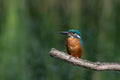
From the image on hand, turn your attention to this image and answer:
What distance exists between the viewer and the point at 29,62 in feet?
16.5

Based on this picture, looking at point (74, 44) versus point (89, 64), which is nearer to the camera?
point (89, 64)

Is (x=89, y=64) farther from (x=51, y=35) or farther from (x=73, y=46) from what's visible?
(x=51, y=35)

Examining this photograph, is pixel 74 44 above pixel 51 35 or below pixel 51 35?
above

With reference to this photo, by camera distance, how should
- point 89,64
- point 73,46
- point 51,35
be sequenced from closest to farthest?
point 89,64 → point 73,46 → point 51,35

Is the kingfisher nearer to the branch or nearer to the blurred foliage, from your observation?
the branch

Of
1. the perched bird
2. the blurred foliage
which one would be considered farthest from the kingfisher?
the blurred foliage

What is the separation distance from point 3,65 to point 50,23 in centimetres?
202

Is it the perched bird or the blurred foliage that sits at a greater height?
the perched bird

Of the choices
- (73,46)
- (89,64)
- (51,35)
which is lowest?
(51,35)

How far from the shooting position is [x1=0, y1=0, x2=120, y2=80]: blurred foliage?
16.0 ft

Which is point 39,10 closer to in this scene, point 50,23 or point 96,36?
point 50,23

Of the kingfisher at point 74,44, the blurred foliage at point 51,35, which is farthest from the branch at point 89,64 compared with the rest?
the blurred foliage at point 51,35

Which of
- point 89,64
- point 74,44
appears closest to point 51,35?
point 74,44

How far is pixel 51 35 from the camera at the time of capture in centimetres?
617
